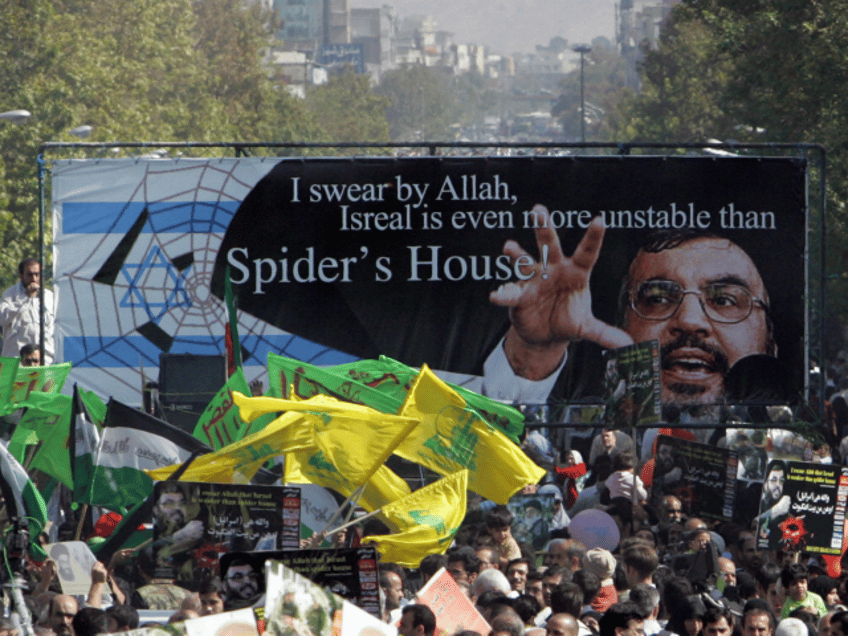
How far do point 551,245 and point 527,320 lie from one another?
69cm

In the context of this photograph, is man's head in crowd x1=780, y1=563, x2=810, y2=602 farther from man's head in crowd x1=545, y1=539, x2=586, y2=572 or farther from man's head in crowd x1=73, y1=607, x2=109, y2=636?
man's head in crowd x1=73, y1=607, x2=109, y2=636

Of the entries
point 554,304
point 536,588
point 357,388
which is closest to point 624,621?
point 536,588

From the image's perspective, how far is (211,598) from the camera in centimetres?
705

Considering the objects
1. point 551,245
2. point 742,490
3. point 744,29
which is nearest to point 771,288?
point 551,245

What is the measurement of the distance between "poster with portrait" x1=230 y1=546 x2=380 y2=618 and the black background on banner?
22.5ft

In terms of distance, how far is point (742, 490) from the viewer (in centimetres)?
1056

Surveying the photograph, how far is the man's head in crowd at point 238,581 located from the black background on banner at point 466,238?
23.0ft

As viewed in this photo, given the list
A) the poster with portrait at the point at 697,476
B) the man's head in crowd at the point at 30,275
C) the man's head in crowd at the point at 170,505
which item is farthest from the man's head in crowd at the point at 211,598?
the man's head in crowd at the point at 30,275

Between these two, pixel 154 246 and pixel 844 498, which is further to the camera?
pixel 154 246

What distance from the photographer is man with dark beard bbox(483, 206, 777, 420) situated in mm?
13148

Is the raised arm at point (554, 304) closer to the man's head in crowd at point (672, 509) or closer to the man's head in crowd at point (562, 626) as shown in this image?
the man's head in crowd at point (672, 509)

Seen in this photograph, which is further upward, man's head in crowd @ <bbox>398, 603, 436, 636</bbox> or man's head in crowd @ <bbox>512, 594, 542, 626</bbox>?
man's head in crowd @ <bbox>398, 603, 436, 636</bbox>

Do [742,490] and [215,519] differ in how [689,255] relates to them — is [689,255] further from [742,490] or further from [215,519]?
[215,519]

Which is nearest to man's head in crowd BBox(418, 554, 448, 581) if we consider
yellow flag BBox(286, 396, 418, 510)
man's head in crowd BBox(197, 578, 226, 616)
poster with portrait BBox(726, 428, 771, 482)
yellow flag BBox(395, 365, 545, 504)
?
yellow flag BBox(286, 396, 418, 510)
